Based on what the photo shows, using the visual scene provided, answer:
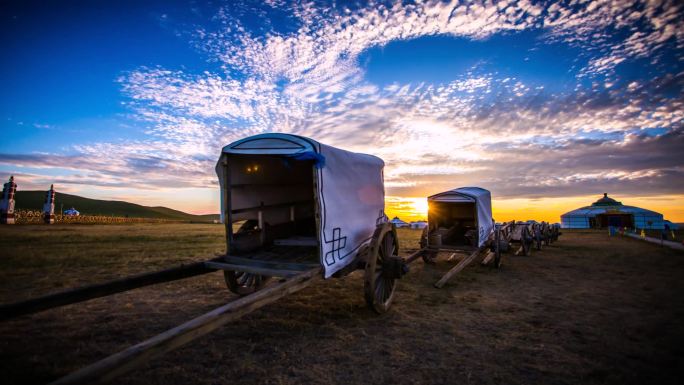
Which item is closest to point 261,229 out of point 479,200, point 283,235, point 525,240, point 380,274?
point 283,235

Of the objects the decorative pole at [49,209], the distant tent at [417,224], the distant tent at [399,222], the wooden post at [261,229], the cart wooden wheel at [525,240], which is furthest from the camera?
the distant tent at [399,222]

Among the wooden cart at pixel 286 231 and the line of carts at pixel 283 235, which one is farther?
the wooden cart at pixel 286 231

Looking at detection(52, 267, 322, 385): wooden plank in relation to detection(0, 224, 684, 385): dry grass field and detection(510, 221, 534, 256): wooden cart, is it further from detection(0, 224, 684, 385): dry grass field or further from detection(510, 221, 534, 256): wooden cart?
detection(510, 221, 534, 256): wooden cart

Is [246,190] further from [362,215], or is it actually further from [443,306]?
[443,306]

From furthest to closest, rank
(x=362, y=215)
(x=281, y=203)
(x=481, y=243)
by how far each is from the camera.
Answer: (x=481, y=243) < (x=281, y=203) < (x=362, y=215)

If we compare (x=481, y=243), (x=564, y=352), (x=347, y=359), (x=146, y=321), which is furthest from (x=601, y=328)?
(x=146, y=321)

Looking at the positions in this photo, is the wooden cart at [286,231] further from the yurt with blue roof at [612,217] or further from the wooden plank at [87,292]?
the yurt with blue roof at [612,217]

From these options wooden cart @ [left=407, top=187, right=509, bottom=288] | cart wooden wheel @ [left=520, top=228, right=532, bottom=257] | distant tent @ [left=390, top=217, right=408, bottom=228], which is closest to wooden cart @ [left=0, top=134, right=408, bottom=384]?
wooden cart @ [left=407, top=187, right=509, bottom=288]

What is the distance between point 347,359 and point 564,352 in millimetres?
2664

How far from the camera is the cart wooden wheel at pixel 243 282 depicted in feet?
17.7

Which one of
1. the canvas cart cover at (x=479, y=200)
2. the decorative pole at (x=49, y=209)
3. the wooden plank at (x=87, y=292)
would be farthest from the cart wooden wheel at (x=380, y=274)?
the decorative pole at (x=49, y=209)

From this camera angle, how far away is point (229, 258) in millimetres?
4703

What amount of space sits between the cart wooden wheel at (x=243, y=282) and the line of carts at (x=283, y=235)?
18 mm

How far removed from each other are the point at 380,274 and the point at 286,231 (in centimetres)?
247
